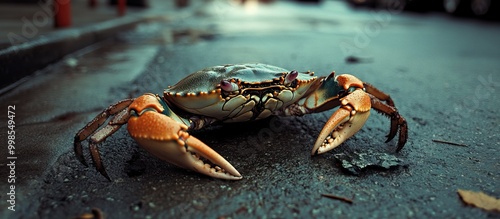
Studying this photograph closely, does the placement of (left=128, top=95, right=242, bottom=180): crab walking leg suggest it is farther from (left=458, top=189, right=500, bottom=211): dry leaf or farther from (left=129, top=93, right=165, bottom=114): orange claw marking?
(left=458, top=189, right=500, bottom=211): dry leaf

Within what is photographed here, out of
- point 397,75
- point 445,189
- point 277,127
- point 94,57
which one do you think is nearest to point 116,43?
point 94,57

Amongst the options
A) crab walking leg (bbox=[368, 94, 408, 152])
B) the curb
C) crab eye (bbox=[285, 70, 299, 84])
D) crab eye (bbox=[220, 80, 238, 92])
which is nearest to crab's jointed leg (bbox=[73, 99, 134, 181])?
crab eye (bbox=[220, 80, 238, 92])

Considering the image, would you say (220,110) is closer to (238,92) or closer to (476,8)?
(238,92)

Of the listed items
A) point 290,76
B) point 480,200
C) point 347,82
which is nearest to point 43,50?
point 290,76

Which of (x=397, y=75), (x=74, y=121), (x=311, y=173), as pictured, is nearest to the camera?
(x=311, y=173)

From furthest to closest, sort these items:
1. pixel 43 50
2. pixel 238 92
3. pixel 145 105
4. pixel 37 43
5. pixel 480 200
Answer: pixel 43 50
pixel 37 43
pixel 238 92
pixel 145 105
pixel 480 200

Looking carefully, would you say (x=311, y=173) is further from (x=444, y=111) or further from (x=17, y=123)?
(x=17, y=123)
